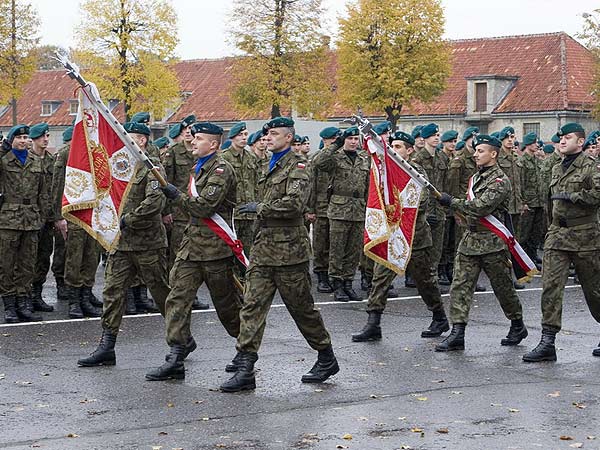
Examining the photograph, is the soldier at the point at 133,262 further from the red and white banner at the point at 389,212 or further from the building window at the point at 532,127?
the building window at the point at 532,127

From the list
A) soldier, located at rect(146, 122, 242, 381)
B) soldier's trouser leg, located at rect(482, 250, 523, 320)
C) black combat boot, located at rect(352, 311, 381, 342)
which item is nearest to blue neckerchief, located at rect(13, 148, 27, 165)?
soldier, located at rect(146, 122, 242, 381)

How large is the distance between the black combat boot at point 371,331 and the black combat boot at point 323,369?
213 cm

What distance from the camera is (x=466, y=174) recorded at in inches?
652

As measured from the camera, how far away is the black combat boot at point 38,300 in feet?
45.3

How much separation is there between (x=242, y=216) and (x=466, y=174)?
3220 millimetres

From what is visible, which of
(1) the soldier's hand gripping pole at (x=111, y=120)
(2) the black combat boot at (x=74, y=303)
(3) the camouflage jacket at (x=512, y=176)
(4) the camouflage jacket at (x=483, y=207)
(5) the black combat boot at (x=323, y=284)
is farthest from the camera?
(3) the camouflage jacket at (x=512, y=176)

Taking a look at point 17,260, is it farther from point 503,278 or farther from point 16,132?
point 503,278

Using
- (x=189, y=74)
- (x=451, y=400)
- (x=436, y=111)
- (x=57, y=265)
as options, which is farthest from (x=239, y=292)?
(x=189, y=74)

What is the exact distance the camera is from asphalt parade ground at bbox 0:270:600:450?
7.55m

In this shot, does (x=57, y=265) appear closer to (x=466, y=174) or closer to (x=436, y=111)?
(x=466, y=174)

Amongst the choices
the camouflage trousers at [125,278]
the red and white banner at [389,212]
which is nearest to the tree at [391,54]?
the red and white banner at [389,212]

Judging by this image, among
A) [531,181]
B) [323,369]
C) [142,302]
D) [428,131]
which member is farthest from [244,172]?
[531,181]

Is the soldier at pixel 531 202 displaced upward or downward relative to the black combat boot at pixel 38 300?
upward

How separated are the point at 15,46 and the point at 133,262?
38923 mm
